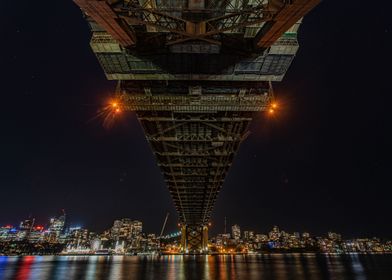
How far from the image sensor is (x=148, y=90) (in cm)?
1780

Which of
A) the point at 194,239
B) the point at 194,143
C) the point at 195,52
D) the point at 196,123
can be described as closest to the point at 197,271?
the point at 194,143

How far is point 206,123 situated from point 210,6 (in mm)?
11123

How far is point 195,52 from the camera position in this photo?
1448cm

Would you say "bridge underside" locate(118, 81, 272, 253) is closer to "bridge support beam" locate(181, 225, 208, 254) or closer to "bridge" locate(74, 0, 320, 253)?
"bridge" locate(74, 0, 320, 253)

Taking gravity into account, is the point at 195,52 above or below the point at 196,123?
below

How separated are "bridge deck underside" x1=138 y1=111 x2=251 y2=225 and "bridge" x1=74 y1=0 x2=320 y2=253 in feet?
0.56

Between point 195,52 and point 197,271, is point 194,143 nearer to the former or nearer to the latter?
point 197,271

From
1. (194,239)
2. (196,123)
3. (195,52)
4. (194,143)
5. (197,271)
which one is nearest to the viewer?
(195,52)

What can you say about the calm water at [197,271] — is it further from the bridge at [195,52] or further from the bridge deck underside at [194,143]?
the bridge at [195,52]

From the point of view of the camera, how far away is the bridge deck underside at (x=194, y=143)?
2178 cm

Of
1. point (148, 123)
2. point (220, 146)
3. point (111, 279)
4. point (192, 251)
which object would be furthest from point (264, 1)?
point (192, 251)

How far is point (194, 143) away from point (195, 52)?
579 inches

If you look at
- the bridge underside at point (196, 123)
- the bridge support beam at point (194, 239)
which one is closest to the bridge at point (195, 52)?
the bridge underside at point (196, 123)

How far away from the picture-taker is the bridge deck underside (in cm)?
Answer: 2178
